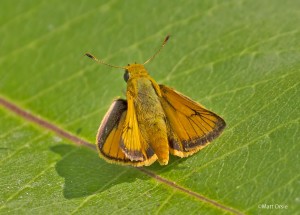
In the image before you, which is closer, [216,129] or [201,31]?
[216,129]

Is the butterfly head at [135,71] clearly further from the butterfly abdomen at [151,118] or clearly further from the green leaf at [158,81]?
the green leaf at [158,81]

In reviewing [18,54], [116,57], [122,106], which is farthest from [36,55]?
[122,106]

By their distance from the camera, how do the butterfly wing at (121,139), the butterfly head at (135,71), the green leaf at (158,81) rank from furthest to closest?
the butterfly head at (135,71), the butterfly wing at (121,139), the green leaf at (158,81)

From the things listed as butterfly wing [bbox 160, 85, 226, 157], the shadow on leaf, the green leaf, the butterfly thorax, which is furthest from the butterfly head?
the shadow on leaf

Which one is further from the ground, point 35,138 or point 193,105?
point 35,138

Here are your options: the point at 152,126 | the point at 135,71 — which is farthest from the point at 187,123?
the point at 135,71

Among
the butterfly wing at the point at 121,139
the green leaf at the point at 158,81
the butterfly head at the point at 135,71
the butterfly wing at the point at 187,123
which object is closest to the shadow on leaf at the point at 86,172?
the green leaf at the point at 158,81

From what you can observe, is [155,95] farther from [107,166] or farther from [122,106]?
[107,166]
